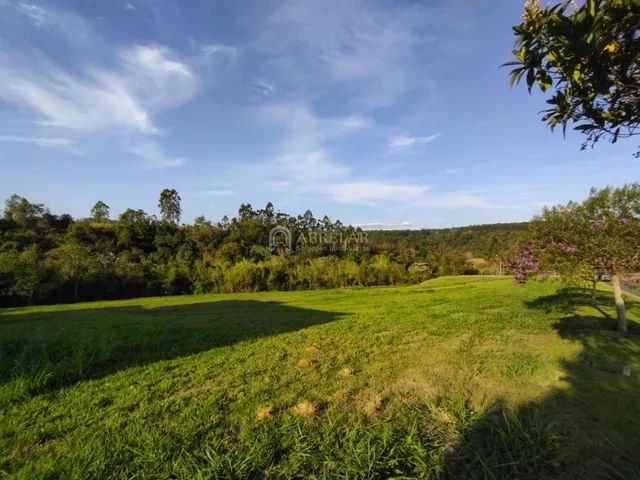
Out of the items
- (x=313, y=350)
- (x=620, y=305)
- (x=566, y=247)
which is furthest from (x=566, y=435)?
(x=620, y=305)

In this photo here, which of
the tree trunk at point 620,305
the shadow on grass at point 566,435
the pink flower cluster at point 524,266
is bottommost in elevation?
the shadow on grass at point 566,435

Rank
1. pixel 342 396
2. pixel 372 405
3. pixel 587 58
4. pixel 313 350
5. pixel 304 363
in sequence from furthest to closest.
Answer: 1. pixel 313 350
2. pixel 304 363
3. pixel 342 396
4. pixel 372 405
5. pixel 587 58

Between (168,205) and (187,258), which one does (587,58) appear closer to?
(187,258)

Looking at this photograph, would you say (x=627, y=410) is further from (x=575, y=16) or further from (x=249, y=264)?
(x=249, y=264)

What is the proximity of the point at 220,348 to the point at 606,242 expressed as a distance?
20.2 ft

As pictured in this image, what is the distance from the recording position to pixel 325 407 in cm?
351

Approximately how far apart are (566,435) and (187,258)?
31.1m

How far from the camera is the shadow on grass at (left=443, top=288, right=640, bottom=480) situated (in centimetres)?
246

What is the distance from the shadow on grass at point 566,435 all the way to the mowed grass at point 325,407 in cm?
1

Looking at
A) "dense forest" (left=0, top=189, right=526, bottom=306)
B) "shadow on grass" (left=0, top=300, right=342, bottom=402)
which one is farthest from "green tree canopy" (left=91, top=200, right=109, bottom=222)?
"shadow on grass" (left=0, top=300, right=342, bottom=402)

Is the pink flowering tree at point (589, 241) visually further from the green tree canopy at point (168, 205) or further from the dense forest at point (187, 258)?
the green tree canopy at point (168, 205)

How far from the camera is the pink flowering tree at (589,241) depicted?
566 cm

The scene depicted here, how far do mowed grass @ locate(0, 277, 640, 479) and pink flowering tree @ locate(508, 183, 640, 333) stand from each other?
1.07 meters

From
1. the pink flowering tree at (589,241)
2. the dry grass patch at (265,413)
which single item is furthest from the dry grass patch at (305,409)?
the pink flowering tree at (589,241)
